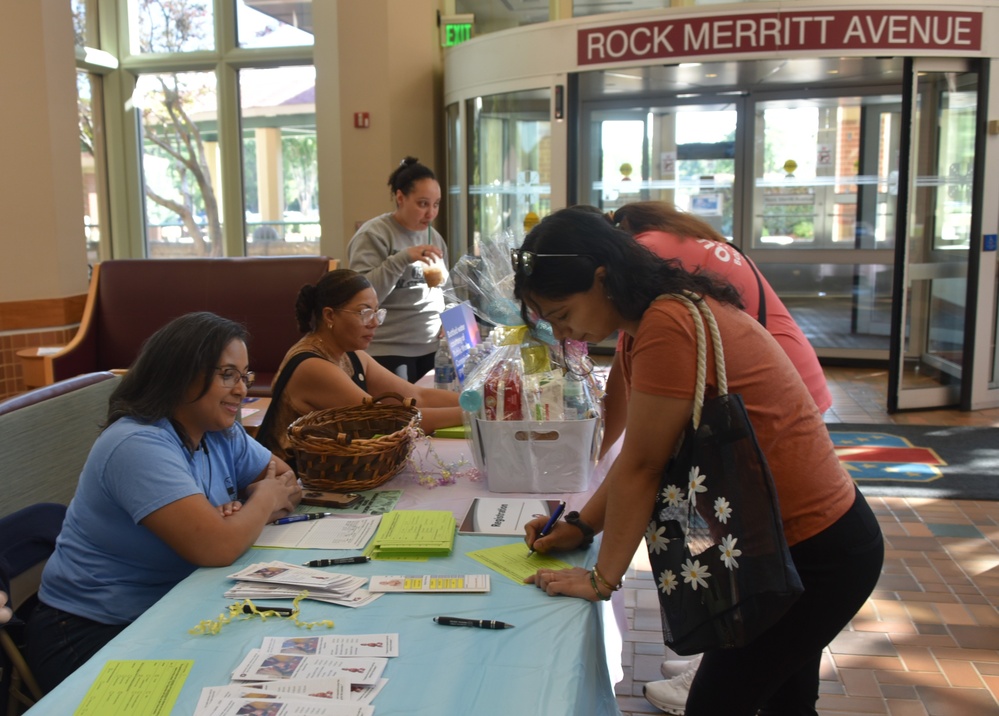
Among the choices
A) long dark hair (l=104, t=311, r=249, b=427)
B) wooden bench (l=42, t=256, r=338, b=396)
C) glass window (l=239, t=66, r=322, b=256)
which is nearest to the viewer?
long dark hair (l=104, t=311, r=249, b=427)

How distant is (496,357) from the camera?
2.64 metres

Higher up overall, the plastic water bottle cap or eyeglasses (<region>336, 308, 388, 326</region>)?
eyeglasses (<region>336, 308, 388, 326</region>)

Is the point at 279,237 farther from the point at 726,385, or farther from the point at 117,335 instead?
the point at 726,385

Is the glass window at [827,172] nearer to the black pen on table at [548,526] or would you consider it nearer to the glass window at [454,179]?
the glass window at [454,179]

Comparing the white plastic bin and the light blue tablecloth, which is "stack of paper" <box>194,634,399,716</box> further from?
the white plastic bin

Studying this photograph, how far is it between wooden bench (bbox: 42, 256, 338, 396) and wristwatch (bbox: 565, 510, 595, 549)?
4.11 meters

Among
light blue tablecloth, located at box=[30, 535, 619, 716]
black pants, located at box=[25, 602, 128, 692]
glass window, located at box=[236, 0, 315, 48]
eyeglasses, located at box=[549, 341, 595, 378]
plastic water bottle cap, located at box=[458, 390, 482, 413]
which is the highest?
glass window, located at box=[236, 0, 315, 48]

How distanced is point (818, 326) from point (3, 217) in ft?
23.5

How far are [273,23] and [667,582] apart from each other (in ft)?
28.4

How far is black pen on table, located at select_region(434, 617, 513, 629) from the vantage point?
64.1 inches

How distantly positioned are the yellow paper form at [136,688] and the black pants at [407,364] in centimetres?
279

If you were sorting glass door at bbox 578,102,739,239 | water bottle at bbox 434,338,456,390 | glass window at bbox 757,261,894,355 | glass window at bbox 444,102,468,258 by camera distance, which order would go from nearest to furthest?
water bottle at bbox 434,338,456,390
glass window at bbox 444,102,468,258
glass window at bbox 757,261,894,355
glass door at bbox 578,102,739,239

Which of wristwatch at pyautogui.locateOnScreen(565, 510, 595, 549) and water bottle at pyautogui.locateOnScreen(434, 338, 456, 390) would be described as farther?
water bottle at pyautogui.locateOnScreen(434, 338, 456, 390)

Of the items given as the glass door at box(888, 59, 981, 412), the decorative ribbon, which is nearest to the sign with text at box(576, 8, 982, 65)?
the glass door at box(888, 59, 981, 412)
